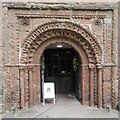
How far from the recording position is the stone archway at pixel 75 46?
808cm

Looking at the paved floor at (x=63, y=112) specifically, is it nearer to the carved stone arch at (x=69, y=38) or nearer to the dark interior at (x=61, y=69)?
the carved stone arch at (x=69, y=38)

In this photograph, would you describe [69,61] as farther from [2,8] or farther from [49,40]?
[2,8]

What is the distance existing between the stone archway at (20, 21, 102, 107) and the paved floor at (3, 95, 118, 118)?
359 millimetres

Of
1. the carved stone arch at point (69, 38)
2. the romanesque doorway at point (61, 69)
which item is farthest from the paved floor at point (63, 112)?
the romanesque doorway at point (61, 69)

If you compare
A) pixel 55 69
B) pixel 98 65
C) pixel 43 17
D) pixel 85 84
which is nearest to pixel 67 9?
pixel 43 17

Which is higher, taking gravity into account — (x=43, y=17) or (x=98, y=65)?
(x=43, y=17)

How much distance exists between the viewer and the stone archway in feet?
26.5

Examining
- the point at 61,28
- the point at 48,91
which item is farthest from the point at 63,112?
the point at 61,28

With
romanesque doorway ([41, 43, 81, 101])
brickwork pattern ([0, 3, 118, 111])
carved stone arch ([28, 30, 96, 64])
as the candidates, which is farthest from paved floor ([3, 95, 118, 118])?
romanesque doorway ([41, 43, 81, 101])

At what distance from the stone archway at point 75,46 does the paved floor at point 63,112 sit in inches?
14.1

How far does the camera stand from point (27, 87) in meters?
8.28

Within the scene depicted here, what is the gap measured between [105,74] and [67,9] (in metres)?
2.83

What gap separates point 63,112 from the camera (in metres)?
7.88

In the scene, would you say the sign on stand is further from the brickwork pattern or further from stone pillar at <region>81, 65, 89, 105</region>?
stone pillar at <region>81, 65, 89, 105</region>
